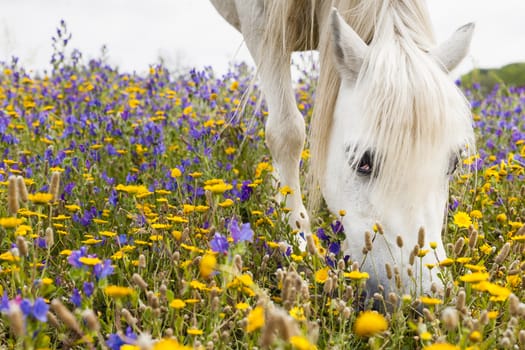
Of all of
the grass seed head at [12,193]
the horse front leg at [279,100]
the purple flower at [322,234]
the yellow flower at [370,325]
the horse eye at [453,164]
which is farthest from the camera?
the horse front leg at [279,100]

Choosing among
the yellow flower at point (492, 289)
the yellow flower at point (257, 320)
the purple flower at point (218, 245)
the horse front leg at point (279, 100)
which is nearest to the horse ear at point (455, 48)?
the horse front leg at point (279, 100)

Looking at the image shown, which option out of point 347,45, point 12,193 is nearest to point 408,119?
point 347,45

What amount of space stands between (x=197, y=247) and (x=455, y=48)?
1355 millimetres

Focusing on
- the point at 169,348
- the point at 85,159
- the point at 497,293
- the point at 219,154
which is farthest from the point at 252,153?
the point at 169,348

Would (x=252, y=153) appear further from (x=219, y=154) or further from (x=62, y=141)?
(x=62, y=141)

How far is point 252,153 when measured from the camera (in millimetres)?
4504

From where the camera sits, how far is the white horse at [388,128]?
2.13 meters

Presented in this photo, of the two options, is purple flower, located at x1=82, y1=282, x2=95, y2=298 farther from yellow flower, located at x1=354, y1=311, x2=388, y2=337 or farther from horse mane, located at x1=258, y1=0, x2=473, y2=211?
horse mane, located at x1=258, y1=0, x2=473, y2=211

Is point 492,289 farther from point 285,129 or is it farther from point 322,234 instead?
point 285,129

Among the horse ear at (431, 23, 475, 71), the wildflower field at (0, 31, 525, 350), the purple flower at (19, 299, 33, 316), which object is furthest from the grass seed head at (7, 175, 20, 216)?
the horse ear at (431, 23, 475, 71)

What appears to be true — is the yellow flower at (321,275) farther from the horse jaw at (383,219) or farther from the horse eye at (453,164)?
the horse eye at (453,164)

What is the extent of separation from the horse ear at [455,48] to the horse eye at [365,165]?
1.74 feet

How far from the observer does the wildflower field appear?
156cm

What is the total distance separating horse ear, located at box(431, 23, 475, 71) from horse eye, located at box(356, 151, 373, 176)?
531 millimetres
